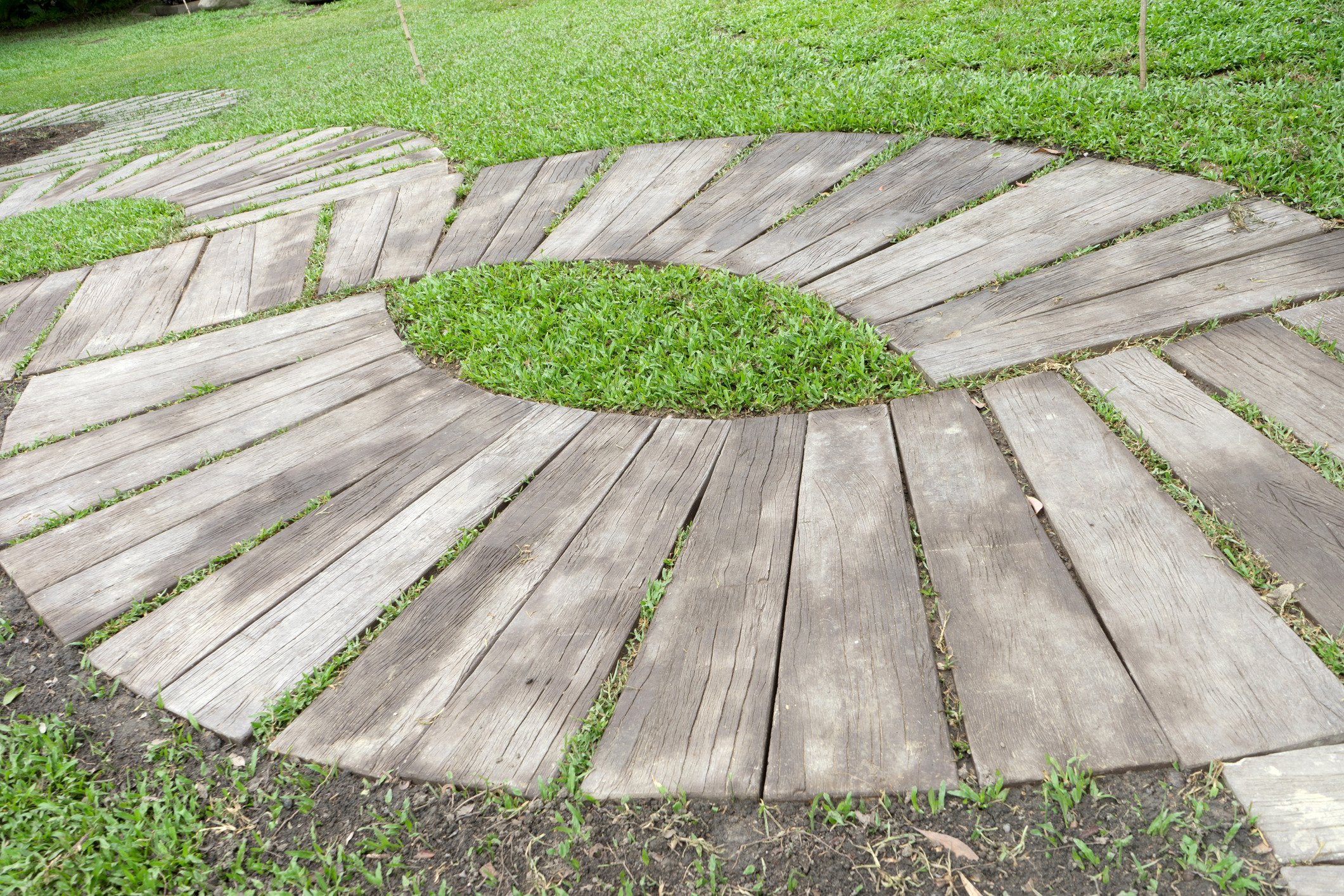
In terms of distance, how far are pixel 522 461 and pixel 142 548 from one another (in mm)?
871

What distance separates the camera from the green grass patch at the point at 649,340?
85.3 inches

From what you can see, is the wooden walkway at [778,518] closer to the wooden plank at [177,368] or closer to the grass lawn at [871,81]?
the wooden plank at [177,368]

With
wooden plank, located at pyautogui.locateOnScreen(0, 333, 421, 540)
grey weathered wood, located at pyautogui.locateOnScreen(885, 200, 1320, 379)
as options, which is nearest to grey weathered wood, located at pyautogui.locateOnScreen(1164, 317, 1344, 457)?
grey weathered wood, located at pyautogui.locateOnScreen(885, 200, 1320, 379)

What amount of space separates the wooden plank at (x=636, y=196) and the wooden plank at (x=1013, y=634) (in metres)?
1.61

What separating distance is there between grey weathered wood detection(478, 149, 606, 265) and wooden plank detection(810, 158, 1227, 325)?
119 cm

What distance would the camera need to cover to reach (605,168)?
3721 millimetres

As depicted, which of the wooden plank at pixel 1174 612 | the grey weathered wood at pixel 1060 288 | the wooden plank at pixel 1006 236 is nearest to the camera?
the wooden plank at pixel 1174 612

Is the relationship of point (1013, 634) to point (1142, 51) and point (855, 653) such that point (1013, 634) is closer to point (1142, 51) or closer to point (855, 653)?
point (855, 653)

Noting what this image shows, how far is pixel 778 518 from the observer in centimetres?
175

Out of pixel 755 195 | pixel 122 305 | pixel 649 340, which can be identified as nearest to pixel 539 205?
pixel 755 195

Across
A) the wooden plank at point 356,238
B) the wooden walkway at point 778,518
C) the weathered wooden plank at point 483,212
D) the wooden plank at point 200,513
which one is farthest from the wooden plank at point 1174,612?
the wooden plank at point 356,238

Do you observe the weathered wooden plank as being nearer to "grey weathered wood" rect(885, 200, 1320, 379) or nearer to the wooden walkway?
the wooden walkway

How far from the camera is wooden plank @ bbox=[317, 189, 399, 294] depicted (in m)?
3.14

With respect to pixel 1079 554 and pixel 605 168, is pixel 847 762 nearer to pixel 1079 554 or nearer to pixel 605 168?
pixel 1079 554
